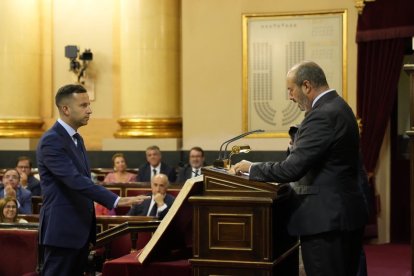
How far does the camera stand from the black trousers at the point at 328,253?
3498 mm

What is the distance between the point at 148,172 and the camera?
897cm

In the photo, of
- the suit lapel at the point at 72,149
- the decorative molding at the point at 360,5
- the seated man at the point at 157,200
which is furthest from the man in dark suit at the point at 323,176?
the decorative molding at the point at 360,5

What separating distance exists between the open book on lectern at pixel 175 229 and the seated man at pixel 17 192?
3.35 metres

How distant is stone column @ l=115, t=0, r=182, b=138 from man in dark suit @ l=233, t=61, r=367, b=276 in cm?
634

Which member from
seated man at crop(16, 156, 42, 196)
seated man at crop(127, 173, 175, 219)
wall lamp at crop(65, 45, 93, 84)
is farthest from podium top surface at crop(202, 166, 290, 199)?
wall lamp at crop(65, 45, 93, 84)

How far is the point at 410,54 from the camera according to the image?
28.4 feet

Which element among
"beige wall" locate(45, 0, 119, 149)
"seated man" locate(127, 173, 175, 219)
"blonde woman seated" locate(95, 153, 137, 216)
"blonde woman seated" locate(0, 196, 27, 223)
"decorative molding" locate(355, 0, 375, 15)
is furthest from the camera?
"beige wall" locate(45, 0, 119, 149)

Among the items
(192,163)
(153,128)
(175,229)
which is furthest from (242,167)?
(153,128)

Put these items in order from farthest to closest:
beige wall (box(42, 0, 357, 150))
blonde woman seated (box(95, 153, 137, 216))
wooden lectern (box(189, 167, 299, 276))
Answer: beige wall (box(42, 0, 357, 150)) < blonde woman seated (box(95, 153, 137, 216)) < wooden lectern (box(189, 167, 299, 276))

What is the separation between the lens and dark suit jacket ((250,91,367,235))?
3.47 meters

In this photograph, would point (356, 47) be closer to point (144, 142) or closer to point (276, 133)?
point (276, 133)

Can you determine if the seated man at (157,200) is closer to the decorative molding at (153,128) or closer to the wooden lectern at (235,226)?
the wooden lectern at (235,226)

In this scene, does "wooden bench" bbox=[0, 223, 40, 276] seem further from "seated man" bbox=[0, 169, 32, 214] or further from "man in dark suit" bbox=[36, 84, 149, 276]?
"seated man" bbox=[0, 169, 32, 214]

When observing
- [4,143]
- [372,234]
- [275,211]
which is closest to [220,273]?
[275,211]
